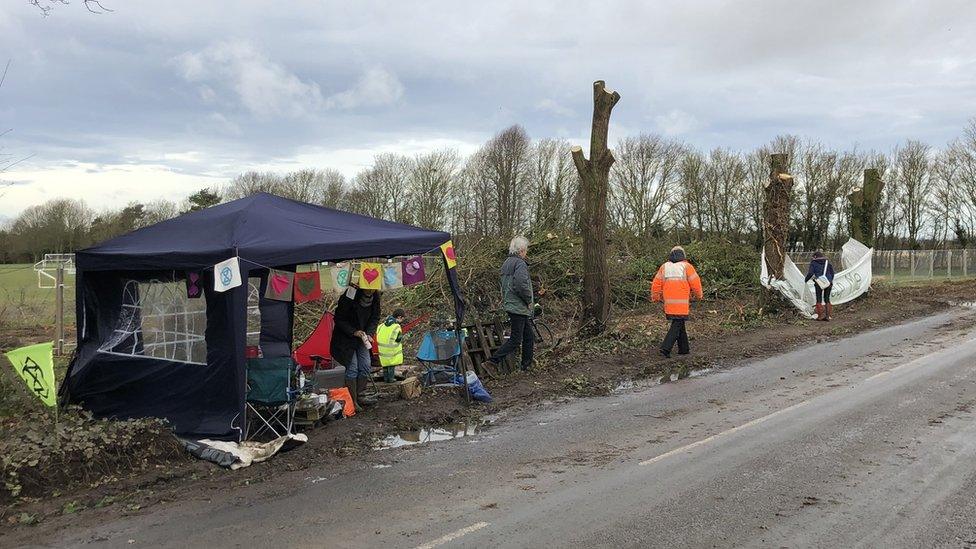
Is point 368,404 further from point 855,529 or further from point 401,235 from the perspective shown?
point 855,529

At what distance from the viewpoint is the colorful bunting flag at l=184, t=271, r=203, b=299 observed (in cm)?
752

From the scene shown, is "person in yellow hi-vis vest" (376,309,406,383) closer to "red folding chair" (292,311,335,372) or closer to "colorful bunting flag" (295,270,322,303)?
"red folding chair" (292,311,335,372)

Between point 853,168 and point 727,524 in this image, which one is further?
point 853,168

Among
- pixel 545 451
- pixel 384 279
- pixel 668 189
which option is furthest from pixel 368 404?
pixel 668 189

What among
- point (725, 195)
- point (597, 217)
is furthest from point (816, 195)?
point (597, 217)

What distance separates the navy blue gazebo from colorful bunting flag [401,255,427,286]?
933mm

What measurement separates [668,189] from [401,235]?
3604cm

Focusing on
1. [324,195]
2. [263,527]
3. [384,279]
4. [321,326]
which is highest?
[324,195]

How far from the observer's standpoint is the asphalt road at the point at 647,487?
438 cm

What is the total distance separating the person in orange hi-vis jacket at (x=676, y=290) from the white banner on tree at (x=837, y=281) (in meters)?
6.66

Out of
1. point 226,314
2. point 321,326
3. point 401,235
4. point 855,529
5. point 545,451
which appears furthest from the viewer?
point 321,326

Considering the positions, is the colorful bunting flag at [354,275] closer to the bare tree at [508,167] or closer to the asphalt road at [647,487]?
the asphalt road at [647,487]

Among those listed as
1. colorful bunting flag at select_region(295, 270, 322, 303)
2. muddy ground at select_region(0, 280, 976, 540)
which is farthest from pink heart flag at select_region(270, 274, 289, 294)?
muddy ground at select_region(0, 280, 976, 540)

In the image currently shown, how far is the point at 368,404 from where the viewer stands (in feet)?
27.6
